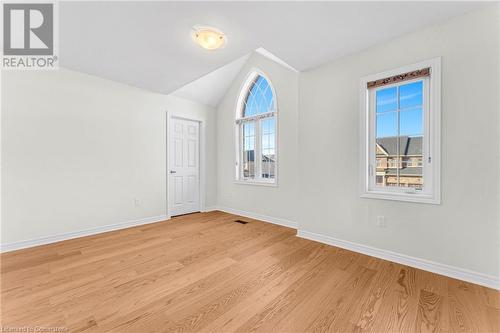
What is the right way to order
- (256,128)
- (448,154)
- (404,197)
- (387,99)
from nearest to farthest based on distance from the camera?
(448,154), (404,197), (387,99), (256,128)

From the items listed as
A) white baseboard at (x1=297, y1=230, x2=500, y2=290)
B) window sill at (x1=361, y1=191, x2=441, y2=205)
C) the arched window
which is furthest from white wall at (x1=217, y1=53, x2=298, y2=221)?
window sill at (x1=361, y1=191, x2=441, y2=205)

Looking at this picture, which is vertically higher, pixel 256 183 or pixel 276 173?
pixel 276 173

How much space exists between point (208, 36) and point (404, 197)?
275 centimetres

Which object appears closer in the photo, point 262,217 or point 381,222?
point 381,222

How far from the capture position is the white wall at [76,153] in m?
2.75

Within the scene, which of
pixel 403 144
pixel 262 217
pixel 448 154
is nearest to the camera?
pixel 448 154

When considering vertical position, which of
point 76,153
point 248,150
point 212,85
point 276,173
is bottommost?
point 276,173

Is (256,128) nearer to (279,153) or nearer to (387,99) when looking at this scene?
(279,153)

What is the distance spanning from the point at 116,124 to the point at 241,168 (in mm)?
2464

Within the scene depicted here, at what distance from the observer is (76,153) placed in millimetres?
3203

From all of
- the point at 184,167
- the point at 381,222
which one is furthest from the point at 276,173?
the point at 184,167

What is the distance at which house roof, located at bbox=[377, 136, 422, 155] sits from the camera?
236 cm

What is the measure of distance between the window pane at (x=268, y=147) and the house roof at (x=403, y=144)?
6.34 ft

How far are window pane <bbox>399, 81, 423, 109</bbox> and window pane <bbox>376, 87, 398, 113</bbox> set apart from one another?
0.06 metres
